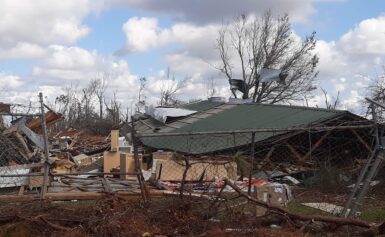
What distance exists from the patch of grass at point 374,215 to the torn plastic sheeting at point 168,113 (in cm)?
1405

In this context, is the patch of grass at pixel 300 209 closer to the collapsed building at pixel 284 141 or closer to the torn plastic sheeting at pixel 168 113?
the collapsed building at pixel 284 141

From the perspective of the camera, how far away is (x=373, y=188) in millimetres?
12359

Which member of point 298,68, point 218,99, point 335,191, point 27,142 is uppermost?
point 298,68

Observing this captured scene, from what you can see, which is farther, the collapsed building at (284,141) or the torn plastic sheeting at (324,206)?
the collapsed building at (284,141)

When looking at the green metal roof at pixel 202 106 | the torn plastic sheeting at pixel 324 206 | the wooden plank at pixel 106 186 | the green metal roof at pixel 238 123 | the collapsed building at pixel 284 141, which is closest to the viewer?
the torn plastic sheeting at pixel 324 206

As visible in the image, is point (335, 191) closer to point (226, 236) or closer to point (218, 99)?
point (226, 236)

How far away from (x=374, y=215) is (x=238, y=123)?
10.4m

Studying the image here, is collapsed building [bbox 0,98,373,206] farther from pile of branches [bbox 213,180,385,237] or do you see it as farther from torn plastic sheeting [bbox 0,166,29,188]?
pile of branches [bbox 213,180,385,237]

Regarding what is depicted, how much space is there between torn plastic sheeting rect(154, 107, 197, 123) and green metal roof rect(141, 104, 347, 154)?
3.38 ft

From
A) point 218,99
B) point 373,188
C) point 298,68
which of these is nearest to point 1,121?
point 373,188

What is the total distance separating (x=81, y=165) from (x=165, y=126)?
4.39 m

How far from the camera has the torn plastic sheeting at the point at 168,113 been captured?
2304 centimetres

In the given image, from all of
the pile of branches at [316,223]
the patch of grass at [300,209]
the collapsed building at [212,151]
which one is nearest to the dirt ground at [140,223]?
the pile of branches at [316,223]

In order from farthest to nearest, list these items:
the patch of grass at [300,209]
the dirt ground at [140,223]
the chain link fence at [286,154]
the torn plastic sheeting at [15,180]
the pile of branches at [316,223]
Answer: the chain link fence at [286,154], the torn plastic sheeting at [15,180], the patch of grass at [300,209], the pile of branches at [316,223], the dirt ground at [140,223]
